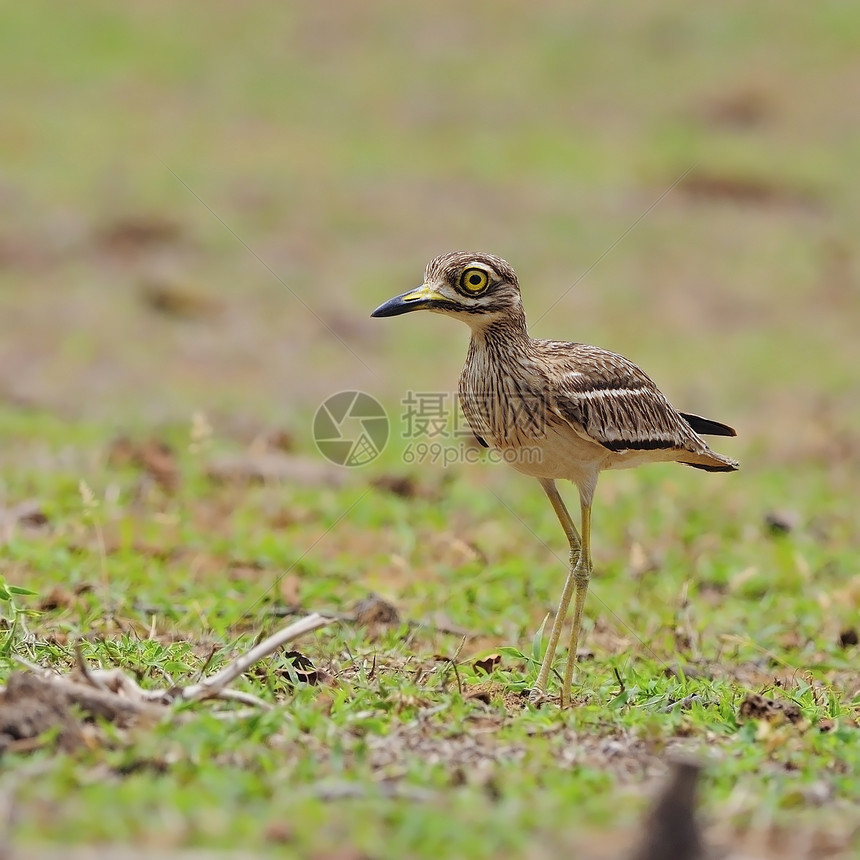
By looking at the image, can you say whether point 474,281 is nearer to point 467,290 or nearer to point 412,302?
point 467,290

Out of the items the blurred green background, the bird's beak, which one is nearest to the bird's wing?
the bird's beak

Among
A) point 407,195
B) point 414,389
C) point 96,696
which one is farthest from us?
point 407,195

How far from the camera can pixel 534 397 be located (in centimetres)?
428

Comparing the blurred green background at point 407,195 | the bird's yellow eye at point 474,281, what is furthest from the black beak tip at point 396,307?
the blurred green background at point 407,195

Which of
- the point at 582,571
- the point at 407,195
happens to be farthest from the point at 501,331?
the point at 407,195

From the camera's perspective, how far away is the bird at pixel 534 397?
4277mm

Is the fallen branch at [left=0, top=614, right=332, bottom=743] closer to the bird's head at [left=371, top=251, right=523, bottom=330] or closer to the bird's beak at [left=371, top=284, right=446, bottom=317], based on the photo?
the bird's beak at [left=371, top=284, right=446, bottom=317]

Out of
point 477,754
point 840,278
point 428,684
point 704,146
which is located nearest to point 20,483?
point 428,684

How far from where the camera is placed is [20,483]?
6617mm

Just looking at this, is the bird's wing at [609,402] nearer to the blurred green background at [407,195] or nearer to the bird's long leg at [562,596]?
the bird's long leg at [562,596]

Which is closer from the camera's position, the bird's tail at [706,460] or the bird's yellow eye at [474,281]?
the bird's yellow eye at [474,281]

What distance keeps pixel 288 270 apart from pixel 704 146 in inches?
313

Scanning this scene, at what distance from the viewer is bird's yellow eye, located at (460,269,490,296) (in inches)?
170

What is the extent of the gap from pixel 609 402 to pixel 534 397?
30 centimetres
